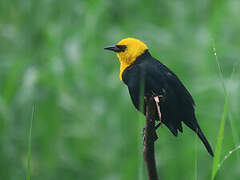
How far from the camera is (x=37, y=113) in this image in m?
4.44

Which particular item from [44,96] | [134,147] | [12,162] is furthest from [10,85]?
[134,147]

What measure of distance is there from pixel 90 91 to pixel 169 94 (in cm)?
155

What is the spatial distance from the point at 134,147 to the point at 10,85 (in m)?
1.06

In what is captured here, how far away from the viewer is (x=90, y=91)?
4.07 m

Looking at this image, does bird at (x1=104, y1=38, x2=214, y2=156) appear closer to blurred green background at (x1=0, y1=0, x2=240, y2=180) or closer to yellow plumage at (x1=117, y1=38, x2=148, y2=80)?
yellow plumage at (x1=117, y1=38, x2=148, y2=80)

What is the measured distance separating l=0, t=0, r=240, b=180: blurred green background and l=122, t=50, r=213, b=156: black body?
99cm

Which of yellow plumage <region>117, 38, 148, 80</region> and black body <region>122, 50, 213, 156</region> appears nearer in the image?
black body <region>122, 50, 213, 156</region>

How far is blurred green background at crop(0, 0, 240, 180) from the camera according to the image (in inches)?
160

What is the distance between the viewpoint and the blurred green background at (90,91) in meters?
4.06

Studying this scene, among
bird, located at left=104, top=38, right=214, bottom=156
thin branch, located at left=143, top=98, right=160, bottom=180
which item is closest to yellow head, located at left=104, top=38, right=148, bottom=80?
bird, located at left=104, top=38, right=214, bottom=156

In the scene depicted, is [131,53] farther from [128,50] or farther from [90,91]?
[90,91]

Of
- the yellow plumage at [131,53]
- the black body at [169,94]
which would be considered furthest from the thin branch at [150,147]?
the yellow plumage at [131,53]

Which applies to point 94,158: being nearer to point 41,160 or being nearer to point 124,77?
point 41,160

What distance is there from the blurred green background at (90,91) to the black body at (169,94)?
992 millimetres
